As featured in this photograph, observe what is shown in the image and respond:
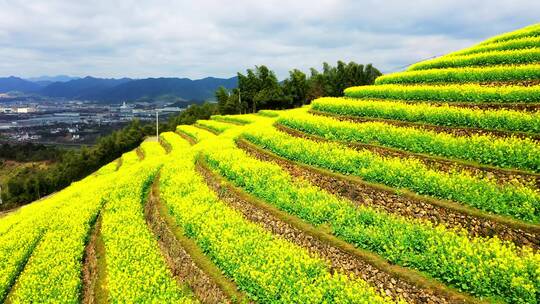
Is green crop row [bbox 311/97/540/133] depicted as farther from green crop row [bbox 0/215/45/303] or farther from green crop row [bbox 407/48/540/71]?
green crop row [bbox 0/215/45/303]

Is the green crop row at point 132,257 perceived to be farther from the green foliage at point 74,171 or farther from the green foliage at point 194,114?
the green foliage at point 74,171

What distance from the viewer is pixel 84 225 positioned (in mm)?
22688

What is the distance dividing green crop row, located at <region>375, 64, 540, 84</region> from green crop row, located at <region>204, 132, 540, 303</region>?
47.7ft

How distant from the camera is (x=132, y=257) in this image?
59.3 feet

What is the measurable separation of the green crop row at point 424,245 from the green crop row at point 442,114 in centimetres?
769

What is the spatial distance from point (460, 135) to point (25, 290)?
72.0 feet

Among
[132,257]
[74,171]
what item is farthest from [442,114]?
[74,171]

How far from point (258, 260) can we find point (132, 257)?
6892mm

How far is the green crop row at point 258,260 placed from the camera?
12438 millimetres

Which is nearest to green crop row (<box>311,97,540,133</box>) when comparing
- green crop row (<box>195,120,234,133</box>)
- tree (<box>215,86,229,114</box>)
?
green crop row (<box>195,120,234,133</box>)

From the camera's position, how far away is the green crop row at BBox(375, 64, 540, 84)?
77.2 ft

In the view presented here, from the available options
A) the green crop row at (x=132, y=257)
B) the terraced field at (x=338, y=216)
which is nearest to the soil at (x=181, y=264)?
the terraced field at (x=338, y=216)

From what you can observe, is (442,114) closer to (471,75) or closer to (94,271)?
(471,75)

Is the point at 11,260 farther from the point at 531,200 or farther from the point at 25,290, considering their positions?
the point at 531,200
